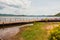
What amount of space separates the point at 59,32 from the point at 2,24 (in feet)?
21.7

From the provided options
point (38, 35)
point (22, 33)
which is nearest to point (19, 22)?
point (22, 33)

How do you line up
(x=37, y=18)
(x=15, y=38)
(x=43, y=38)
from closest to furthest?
(x=43, y=38), (x=15, y=38), (x=37, y=18)

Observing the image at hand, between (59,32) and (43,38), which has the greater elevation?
(59,32)

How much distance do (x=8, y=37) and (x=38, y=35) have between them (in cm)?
143

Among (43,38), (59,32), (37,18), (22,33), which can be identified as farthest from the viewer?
(37,18)

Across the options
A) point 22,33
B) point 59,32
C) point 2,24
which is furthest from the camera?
point 2,24

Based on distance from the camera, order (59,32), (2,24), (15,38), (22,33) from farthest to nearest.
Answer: (2,24) → (22,33) → (15,38) → (59,32)

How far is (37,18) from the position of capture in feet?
47.2

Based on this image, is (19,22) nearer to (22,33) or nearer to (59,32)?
(22,33)

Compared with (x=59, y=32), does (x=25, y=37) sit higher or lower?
lower

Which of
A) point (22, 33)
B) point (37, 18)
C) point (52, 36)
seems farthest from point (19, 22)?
point (52, 36)

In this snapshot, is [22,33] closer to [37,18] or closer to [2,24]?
[2,24]

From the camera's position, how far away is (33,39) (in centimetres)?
817

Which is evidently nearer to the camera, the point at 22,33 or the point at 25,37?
the point at 25,37
